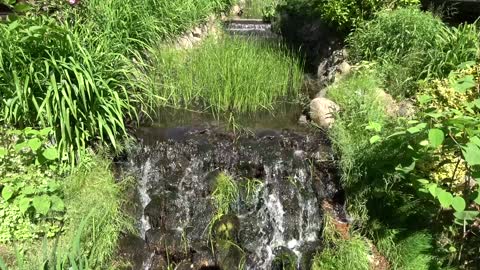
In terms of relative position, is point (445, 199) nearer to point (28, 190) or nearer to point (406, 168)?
point (406, 168)

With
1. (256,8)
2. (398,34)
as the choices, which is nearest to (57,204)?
(398,34)

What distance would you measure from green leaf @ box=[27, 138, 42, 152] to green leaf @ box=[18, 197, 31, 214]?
1.48 ft

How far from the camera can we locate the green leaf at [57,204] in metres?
3.81

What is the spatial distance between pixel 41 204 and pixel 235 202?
1.83 metres

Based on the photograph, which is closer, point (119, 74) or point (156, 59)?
point (119, 74)

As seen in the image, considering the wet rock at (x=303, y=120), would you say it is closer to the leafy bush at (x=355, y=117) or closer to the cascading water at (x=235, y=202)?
the leafy bush at (x=355, y=117)

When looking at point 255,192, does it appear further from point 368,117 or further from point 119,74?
→ point 119,74

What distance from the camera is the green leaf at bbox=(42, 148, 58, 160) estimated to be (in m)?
3.98

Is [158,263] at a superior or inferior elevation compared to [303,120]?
inferior

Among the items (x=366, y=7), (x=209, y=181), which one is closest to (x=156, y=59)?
(x=209, y=181)

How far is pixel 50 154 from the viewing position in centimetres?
398

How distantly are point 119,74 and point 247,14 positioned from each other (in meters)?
5.93

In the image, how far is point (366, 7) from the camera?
6234 mm

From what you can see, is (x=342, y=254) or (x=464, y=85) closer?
(x=464, y=85)
